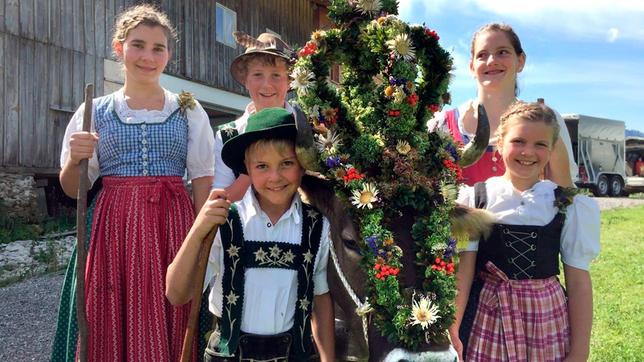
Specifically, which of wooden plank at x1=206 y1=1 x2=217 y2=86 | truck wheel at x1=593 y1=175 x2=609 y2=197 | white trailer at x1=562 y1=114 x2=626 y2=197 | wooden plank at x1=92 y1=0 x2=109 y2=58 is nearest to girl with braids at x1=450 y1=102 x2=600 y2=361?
wooden plank at x1=92 y1=0 x2=109 y2=58

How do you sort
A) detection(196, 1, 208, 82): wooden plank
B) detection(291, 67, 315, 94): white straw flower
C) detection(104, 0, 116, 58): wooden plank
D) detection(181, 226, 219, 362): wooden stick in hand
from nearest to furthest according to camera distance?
detection(181, 226, 219, 362): wooden stick in hand
detection(291, 67, 315, 94): white straw flower
detection(104, 0, 116, 58): wooden plank
detection(196, 1, 208, 82): wooden plank

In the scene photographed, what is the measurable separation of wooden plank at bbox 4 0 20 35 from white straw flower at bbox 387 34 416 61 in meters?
10.4

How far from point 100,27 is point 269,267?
11395 mm

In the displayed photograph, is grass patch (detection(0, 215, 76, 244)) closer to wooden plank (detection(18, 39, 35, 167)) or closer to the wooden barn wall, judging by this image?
the wooden barn wall

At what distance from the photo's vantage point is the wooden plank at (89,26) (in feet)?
39.0

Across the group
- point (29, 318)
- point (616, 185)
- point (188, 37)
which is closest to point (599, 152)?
point (616, 185)

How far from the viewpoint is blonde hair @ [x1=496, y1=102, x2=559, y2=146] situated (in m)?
2.86

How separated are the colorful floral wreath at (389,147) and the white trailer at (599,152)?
2547 centimetres

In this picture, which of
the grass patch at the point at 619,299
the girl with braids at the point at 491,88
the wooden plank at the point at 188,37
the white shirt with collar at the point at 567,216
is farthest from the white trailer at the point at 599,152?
the white shirt with collar at the point at 567,216

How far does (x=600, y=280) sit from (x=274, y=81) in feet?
24.1

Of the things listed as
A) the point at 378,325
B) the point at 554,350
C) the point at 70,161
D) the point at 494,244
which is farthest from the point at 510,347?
the point at 70,161

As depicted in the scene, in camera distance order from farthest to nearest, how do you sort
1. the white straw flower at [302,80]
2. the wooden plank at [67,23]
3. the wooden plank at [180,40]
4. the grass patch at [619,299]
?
1. the wooden plank at [180,40]
2. the wooden plank at [67,23]
3. the grass patch at [619,299]
4. the white straw flower at [302,80]

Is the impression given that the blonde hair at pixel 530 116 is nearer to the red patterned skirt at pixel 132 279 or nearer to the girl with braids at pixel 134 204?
the girl with braids at pixel 134 204

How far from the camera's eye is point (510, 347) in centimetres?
276
